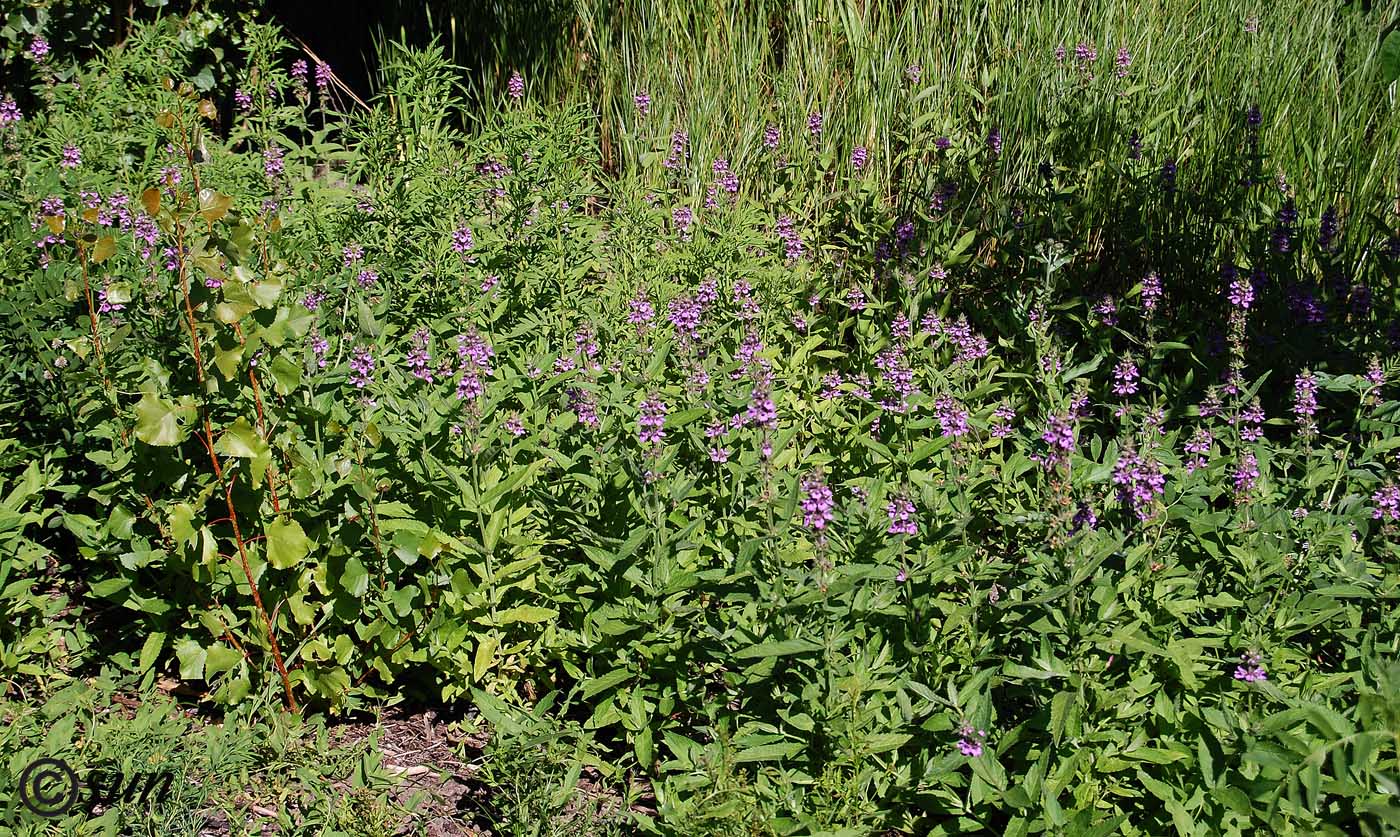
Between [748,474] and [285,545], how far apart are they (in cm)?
113

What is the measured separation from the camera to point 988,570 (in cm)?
262

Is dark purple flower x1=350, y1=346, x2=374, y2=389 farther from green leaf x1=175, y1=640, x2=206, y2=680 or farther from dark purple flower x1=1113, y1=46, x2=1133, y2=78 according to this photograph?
dark purple flower x1=1113, y1=46, x2=1133, y2=78

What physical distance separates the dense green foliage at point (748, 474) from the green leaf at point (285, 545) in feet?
0.08

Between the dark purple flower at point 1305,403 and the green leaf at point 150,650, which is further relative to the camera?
the green leaf at point 150,650

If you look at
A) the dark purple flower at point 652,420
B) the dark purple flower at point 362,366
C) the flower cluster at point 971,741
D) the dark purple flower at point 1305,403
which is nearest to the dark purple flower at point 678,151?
the dark purple flower at point 362,366

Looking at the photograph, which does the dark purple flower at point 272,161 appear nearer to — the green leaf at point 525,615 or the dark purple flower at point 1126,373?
the green leaf at point 525,615

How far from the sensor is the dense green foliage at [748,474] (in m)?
2.44

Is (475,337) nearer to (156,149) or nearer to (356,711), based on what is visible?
(356,711)

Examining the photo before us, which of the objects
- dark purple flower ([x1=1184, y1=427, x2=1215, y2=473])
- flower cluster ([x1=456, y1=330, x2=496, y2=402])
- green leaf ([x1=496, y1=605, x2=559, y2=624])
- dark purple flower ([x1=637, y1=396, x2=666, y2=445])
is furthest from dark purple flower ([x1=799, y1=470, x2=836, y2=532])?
dark purple flower ([x1=1184, y1=427, x2=1215, y2=473])

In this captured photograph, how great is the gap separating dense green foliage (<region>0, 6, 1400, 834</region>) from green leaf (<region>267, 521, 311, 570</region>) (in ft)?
0.08

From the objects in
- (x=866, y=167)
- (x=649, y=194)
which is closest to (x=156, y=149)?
(x=649, y=194)

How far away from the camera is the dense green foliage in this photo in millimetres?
2443

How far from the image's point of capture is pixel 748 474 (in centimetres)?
293

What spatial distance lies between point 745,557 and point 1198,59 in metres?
4.05
